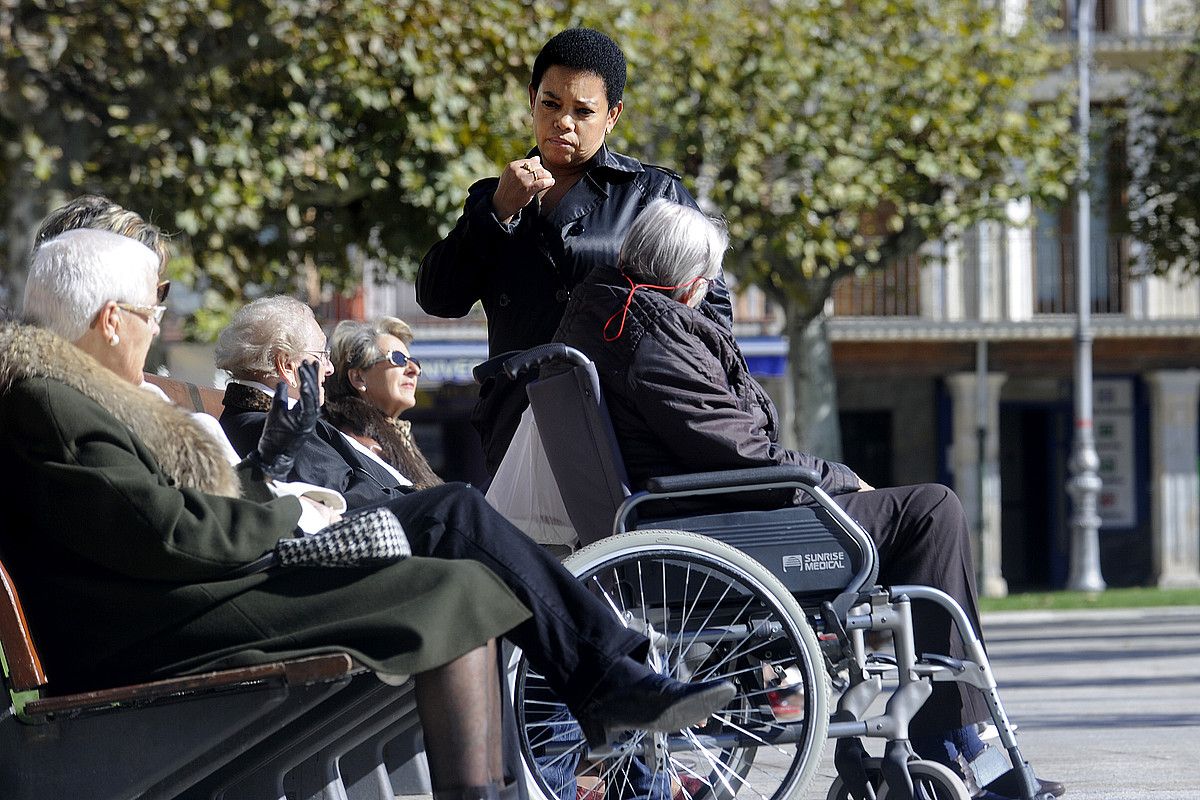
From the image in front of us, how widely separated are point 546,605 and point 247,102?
37.0ft

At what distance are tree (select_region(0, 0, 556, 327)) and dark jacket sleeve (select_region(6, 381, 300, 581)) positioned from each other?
34.4ft

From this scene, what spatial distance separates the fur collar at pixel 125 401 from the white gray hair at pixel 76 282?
0.29 feet

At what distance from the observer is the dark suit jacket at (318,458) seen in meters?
4.76

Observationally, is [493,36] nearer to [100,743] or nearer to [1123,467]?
[100,743]

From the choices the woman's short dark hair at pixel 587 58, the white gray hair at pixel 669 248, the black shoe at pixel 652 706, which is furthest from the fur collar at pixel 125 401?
the woman's short dark hair at pixel 587 58

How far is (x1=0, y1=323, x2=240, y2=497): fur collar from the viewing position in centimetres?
339

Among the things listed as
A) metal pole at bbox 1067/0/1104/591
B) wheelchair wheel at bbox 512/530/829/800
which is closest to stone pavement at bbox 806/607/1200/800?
→ wheelchair wheel at bbox 512/530/829/800

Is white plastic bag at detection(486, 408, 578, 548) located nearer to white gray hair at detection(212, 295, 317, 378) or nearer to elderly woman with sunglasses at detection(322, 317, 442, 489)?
white gray hair at detection(212, 295, 317, 378)

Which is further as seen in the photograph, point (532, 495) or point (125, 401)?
point (532, 495)

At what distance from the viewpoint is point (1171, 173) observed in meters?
20.4

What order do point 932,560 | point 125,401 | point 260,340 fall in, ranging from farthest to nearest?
point 260,340
point 932,560
point 125,401

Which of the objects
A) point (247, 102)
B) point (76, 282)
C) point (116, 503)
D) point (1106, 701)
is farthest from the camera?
point (247, 102)

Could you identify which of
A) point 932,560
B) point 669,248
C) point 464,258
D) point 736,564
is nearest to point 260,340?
point 464,258

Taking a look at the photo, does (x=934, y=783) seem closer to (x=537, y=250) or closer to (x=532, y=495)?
(x=532, y=495)
